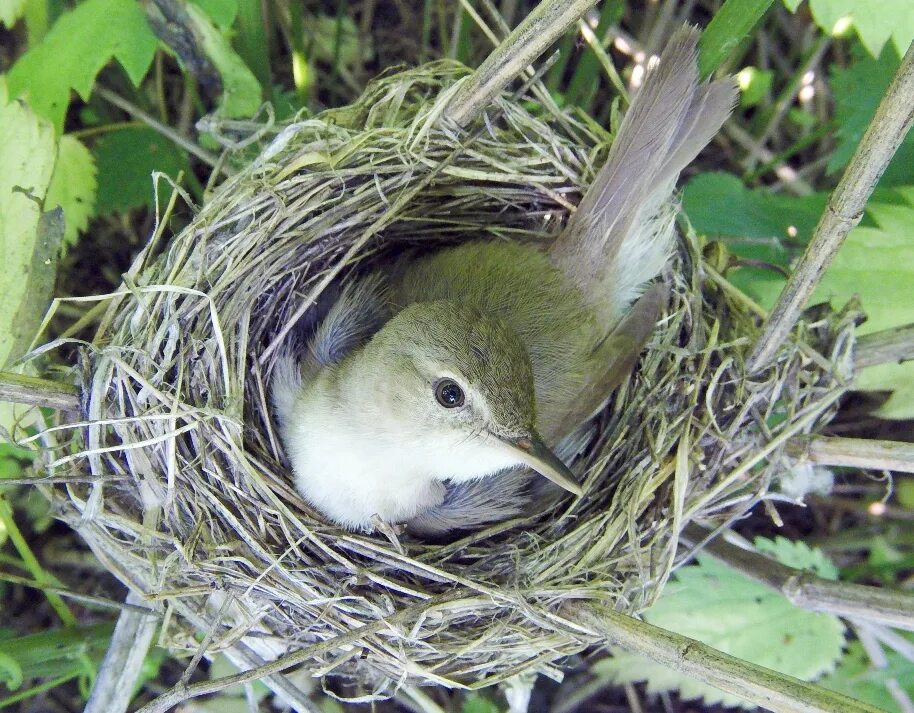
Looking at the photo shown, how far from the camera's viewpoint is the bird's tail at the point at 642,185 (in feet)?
6.73

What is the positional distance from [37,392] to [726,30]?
5.69 ft

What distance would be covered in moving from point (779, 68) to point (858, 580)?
6.13 feet

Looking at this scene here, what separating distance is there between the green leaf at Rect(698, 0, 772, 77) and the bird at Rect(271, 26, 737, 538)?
1.6 inches

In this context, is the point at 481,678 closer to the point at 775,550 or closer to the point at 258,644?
the point at 258,644

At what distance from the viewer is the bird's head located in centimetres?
188

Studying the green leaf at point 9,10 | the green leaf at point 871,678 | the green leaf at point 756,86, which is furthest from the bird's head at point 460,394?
the green leaf at point 756,86

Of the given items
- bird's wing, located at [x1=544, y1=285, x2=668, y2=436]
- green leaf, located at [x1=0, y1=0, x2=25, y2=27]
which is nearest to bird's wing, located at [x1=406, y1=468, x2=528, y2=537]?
bird's wing, located at [x1=544, y1=285, x2=668, y2=436]

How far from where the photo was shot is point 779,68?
314 centimetres

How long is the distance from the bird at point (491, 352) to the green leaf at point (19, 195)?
2.26 feet

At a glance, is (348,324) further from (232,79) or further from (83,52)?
(83,52)

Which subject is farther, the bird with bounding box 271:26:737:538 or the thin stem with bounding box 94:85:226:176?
the thin stem with bounding box 94:85:226:176

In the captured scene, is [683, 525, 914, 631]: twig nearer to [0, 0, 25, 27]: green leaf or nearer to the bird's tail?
the bird's tail

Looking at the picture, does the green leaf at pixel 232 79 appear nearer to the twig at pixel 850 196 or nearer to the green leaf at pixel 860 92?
the twig at pixel 850 196

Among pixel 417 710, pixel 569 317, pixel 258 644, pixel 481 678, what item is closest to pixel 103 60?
pixel 569 317
